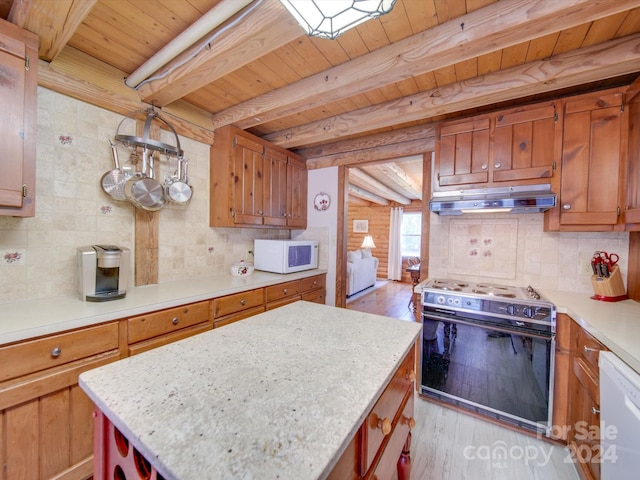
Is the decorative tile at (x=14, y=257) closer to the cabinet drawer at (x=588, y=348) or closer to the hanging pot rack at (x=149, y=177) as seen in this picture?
the hanging pot rack at (x=149, y=177)

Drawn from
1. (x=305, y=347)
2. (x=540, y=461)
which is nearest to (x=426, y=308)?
(x=540, y=461)

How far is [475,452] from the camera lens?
160 cm

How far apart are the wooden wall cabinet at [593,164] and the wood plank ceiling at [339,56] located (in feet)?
0.62

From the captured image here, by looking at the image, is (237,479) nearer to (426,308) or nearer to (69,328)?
(69,328)

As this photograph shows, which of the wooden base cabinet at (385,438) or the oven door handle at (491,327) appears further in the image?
the oven door handle at (491,327)

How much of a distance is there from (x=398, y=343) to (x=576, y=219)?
170 cm

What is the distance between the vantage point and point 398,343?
39.2 inches

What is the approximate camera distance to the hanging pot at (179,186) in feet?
6.88

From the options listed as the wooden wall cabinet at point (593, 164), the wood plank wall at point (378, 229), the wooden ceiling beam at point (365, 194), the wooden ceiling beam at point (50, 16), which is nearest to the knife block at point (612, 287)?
the wooden wall cabinet at point (593, 164)

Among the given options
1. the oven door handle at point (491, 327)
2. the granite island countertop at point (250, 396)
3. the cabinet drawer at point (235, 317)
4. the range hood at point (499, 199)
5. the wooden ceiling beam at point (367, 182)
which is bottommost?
the cabinet drawer at point (235, 317)

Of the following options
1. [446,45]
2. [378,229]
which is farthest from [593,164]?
[378,229]

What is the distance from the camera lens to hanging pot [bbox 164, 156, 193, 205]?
2.10 metres

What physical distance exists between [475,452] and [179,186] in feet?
8.95

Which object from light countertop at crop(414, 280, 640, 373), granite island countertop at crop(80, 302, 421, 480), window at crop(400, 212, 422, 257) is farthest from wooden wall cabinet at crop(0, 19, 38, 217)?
window at crop(400, 212, 422, 257)
